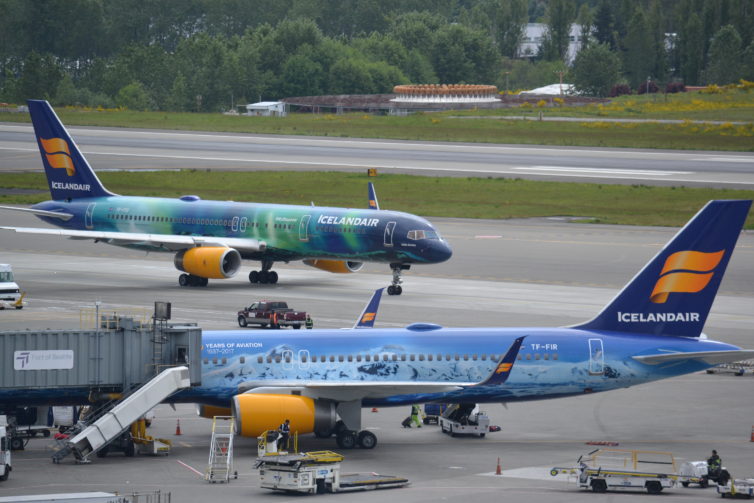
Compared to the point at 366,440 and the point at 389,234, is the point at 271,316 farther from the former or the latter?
the point at 366,440

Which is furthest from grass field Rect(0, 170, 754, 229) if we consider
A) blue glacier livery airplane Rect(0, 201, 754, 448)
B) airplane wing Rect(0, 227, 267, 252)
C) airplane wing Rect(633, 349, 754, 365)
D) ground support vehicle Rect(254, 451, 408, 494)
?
ground support vehicle Rect(254, 451, 408, 494)

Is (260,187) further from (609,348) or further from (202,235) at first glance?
(609,348)

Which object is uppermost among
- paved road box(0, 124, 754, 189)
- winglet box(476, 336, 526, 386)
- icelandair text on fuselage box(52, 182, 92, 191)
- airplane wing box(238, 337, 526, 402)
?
paved road box(0, 124, 754, 189)

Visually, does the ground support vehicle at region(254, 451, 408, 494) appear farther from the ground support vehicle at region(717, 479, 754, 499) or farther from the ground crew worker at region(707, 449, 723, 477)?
the ground support vehicle at region(717, 479, 754, 499)

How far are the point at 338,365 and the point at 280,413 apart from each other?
2.75 metres

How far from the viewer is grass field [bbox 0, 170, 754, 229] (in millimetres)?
101875

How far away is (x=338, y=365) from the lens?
38.2m

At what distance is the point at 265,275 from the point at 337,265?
4.08 meters

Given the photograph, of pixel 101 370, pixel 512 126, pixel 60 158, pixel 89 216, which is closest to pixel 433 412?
pixel 101 370

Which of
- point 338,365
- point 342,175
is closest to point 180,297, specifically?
point 338,365

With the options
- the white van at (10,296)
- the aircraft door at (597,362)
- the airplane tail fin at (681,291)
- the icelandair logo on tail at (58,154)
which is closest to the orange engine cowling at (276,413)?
the aircraft door at (597,362)

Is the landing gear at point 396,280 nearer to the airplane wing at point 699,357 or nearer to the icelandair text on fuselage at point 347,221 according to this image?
the icelandair text on fuselage at point 347,221

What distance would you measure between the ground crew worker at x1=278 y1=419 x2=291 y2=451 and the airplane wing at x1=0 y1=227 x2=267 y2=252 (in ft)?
115

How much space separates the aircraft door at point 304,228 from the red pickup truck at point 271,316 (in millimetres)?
11746
